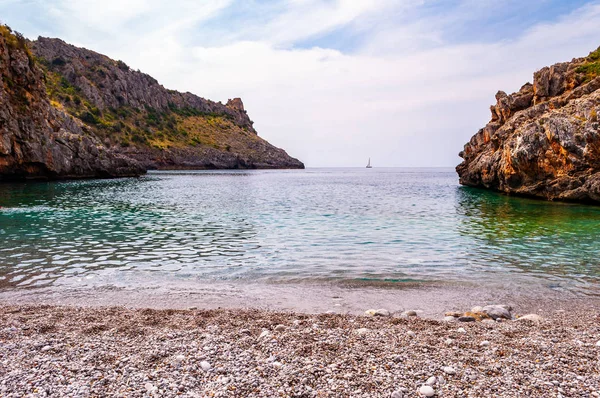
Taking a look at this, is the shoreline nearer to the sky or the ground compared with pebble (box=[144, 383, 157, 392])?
nearer to the ground

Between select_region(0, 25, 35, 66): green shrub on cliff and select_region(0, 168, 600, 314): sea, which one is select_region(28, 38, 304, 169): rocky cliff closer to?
select_region(0, 25, 35, 66): green shrub on cliff

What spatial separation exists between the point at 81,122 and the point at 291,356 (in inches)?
4664

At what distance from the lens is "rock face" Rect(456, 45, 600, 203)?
40875mm

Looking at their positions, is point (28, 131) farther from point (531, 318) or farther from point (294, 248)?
point (531, 318)

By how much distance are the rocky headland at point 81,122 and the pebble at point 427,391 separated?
70.7 metres

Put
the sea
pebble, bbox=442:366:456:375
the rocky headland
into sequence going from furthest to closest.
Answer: the rocky headland, the sea, pebble, bbox=442:366:456:375

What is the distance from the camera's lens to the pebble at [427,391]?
231 inches

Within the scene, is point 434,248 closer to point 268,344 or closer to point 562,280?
point 562,280

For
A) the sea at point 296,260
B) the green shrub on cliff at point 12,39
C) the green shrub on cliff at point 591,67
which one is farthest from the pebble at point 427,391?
the green shrub on cliff at point 12,39

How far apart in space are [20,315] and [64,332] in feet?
7.38

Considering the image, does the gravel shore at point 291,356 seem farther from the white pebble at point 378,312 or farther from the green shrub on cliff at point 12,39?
the green shrub on cliff at point 12,39

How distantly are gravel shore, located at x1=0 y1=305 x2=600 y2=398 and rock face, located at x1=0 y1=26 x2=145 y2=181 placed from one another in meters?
64.8

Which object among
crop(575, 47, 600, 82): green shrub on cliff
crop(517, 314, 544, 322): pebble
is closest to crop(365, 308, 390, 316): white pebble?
crop(517, 314, 544, 322): pebble

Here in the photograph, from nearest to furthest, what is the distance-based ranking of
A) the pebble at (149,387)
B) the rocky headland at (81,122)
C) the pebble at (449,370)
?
1. the pebble at (149,387)
2. the pebble at (449,370)
3. the rocky headland at (81,122)
